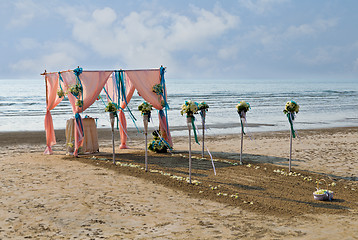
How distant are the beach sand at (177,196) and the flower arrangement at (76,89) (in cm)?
200

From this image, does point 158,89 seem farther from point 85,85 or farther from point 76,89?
point 76,89

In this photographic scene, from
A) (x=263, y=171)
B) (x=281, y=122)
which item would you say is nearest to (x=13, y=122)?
(x=281, y=122)

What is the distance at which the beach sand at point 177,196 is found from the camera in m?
6.30

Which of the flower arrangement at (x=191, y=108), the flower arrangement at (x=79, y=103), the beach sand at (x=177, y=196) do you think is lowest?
the beach sand at (x=177, y=196)

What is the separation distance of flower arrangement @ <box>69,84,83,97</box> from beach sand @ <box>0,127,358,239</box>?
2.00 metres

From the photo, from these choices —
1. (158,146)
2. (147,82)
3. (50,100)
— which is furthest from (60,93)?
(158,146)

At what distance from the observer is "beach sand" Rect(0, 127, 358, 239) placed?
6.30 metres

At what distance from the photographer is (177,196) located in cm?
823

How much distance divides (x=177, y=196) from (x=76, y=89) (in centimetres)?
607

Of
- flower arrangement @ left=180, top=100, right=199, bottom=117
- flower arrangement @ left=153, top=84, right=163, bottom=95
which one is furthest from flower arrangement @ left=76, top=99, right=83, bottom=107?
flower arrangement @ left=180, top=100, right=199, bottom=117

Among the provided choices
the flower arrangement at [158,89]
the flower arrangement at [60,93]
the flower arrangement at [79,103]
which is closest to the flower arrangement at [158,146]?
the flower arrangement at [158,89]

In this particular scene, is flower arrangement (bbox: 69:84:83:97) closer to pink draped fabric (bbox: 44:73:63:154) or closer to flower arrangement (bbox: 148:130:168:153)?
pink draped fabric (bbox: 44:73:63:154)

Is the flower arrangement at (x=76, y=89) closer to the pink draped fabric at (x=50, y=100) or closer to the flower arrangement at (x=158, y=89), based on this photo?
the pink draped fabric at (x=50, y=100)

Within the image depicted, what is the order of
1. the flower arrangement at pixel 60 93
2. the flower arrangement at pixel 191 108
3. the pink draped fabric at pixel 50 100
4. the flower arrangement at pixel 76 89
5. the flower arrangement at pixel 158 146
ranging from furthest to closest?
1. the pink draped fabric at pixel 50 100
2. the flower arrangement at pixel 158 146
3. the flower arrangement at pixel 60 93
4. the flower arrangement at pixel 76 89
5. the flower arrangement at pixel 191 108
